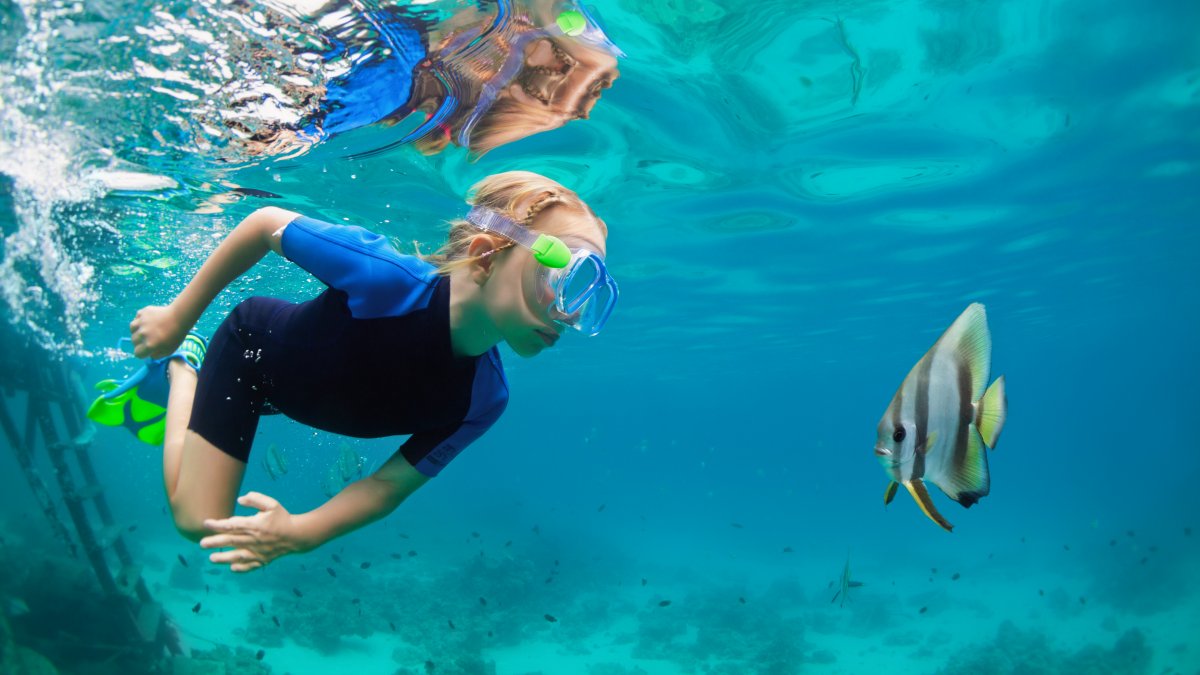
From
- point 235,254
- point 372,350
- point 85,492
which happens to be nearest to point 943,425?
point 372,350

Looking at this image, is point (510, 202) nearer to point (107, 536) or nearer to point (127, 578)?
point (127, 578)

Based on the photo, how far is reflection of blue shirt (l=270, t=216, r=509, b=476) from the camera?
3504mm

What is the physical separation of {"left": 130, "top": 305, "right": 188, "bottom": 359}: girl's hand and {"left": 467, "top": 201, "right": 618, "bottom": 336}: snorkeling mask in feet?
6.08

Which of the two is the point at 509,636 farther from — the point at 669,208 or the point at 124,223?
the point at 124,223

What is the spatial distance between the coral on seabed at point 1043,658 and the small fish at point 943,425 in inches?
827

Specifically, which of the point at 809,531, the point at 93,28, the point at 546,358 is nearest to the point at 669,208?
the point at 93,28

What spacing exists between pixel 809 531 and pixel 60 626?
86599mm

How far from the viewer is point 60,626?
13.1 meters

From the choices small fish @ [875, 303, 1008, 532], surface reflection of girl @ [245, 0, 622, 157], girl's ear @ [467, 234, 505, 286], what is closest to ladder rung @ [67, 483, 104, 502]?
surface reflection of girl @ [245, 0, 622, 157]

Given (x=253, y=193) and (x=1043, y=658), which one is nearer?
(x=253, y=193)

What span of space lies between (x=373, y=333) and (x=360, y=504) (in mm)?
951

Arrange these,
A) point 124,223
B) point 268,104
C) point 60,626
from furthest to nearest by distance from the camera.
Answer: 1. point 124,223
2. point 60,626
3. point 268,104

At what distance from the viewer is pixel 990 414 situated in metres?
2.08

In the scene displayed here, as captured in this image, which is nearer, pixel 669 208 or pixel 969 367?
pixel 969 367
